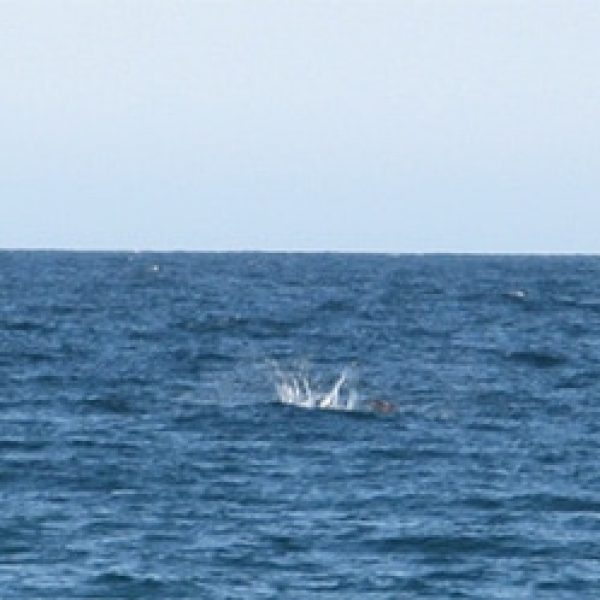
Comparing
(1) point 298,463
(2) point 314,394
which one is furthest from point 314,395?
(1) point 298,463

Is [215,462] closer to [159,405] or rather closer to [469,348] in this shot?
[159,405]

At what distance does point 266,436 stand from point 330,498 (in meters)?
6.32

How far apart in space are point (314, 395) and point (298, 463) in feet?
29.1

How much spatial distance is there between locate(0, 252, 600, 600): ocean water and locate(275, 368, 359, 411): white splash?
0.31 feet

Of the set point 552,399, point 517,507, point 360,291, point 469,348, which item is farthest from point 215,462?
point 360,291

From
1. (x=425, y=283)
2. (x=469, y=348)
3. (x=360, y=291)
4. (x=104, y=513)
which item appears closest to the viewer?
(x=104, y=513)

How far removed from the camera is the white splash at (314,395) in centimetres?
3938

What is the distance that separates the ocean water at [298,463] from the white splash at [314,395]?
0.10 metres

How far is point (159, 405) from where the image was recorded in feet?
131

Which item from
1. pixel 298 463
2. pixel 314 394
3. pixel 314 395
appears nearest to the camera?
pixel 298 463

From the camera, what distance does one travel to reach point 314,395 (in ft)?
134

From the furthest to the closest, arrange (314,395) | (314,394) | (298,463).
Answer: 1. (314,394)
2. (314,395)
3. (298,463)

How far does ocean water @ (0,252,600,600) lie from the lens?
2391 cm

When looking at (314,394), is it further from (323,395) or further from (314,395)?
(314,395)
